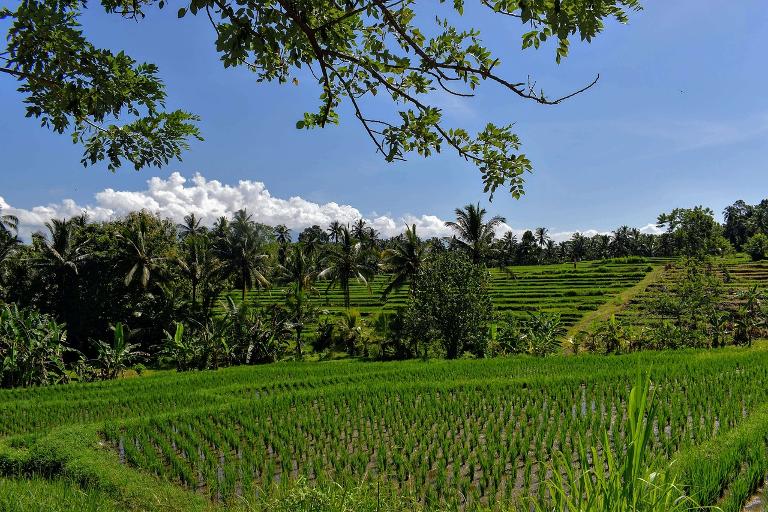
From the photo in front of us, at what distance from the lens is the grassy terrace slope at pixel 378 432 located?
551cm

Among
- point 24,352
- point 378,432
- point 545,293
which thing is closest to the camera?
point 378,432

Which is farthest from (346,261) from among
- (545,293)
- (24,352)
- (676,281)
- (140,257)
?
(545,293)

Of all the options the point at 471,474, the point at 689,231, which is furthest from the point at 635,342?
the point at 471,474

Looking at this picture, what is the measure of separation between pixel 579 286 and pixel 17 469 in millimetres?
40940

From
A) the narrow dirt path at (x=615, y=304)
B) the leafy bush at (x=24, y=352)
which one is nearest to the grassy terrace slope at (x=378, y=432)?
the leafy bush at (x=24, y=352)

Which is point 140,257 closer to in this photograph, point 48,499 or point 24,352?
point 24,352

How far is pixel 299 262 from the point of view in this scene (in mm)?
26766

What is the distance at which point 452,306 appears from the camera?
1864 centimetres

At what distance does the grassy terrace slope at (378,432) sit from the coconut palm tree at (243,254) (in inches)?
624

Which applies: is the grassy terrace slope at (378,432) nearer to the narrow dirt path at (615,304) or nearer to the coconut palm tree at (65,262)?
the coconut palm tree at (65,262)

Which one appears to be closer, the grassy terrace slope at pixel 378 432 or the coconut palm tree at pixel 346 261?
the grassy terrace slope at pixel 378 432

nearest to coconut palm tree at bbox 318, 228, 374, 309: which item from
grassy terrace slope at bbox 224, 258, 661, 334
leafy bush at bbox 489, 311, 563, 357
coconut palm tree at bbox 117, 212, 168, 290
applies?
grassy terrace slope at bbox 224, 258, 661, 334

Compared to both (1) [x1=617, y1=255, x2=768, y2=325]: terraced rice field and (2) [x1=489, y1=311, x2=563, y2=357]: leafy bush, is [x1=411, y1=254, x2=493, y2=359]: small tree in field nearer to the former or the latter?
(2) [x1=489, y1=311, x2=563, y2=357]: leafy bush

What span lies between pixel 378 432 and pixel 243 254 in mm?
22456
